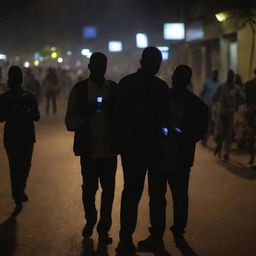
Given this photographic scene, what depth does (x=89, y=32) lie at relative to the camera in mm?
64188

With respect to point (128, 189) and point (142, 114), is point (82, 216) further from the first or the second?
point (142, 114)

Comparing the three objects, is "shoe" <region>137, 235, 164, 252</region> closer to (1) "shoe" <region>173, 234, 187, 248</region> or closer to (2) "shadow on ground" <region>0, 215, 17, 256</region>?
(1) "shoe" <region>173, 234, 187, 248</region>

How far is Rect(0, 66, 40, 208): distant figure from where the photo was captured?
688cm

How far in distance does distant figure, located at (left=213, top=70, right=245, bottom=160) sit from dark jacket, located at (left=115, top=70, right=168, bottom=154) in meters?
5.69

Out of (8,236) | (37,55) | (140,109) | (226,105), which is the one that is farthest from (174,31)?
(37,55)

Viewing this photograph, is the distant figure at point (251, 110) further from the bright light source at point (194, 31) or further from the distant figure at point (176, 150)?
the bright light source at point (194, 31)

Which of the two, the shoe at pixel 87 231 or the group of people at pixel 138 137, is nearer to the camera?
the group of people at pixel 138 137

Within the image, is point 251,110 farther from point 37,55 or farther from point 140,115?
point 37,55

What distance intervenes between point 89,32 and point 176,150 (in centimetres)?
6029

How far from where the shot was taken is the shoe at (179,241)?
5512 millimetres

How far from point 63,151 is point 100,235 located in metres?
7.06

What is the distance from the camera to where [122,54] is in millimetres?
59062

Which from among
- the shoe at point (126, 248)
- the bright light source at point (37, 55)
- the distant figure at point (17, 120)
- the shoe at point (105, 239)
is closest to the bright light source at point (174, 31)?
the distant figure at point (17, 120)

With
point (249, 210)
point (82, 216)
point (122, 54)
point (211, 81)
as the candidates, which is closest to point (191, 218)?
point (249, 210)
